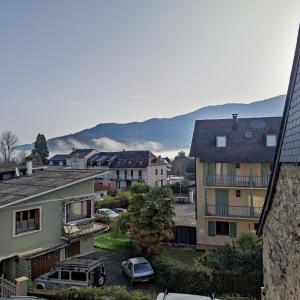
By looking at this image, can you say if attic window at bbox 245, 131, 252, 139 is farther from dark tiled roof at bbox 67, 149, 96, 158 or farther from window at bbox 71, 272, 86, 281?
dark tiled roof at bbox 67, 149, 96, 158

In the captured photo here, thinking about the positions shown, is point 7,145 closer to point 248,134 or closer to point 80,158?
point 80,158

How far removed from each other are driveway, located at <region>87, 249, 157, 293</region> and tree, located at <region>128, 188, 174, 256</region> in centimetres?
192

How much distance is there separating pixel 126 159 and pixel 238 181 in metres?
38.1

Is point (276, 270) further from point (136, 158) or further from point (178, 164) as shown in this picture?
point (178, 164)

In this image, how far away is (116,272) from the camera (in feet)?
69.1

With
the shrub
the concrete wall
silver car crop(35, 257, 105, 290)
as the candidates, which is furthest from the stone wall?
the concrete wall

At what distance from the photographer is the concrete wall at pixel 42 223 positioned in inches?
672

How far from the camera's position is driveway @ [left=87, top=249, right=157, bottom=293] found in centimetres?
1836

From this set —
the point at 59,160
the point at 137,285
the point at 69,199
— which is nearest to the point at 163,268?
the point at 137,285

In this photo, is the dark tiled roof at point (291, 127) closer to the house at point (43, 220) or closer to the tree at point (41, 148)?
the house at point (43, 220)

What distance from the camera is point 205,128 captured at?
2973cm

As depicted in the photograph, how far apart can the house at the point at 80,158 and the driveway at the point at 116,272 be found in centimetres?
4395

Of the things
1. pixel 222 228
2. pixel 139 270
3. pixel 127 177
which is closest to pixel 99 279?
pixel 139 270

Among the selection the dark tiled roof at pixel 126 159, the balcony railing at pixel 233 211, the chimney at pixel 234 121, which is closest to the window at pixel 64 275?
the balcony railing at pixel 233 211
